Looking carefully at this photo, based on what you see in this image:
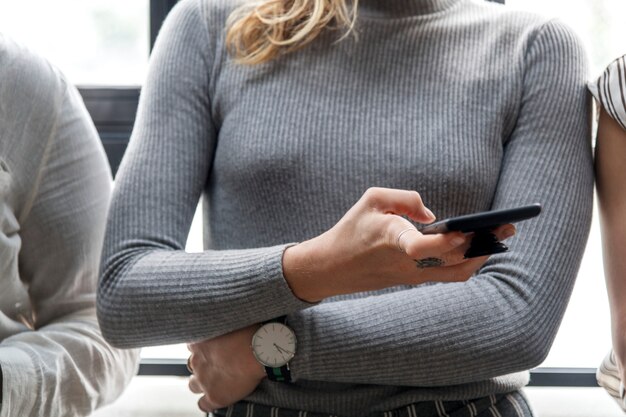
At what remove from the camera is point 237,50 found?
1.38 metres

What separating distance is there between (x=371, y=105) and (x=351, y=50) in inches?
4.2

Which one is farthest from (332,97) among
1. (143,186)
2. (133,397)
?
(133,397)

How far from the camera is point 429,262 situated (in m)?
0.96

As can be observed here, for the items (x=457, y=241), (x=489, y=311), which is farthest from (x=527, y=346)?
(x=457, y=241)

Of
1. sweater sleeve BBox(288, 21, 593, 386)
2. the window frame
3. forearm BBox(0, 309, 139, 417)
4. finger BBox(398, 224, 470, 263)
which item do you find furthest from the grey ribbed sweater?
the window frame

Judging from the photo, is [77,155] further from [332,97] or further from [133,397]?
[133,397]

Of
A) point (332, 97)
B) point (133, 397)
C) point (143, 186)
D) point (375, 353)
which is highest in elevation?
point (332, 97)

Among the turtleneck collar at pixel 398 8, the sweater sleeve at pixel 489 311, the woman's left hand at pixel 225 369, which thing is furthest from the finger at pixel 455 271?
the turtleneck collar at pixel 398 8

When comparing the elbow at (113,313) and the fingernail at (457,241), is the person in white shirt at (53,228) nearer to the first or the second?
the elbow at (113,313)

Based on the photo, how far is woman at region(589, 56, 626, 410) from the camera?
4.00 feet

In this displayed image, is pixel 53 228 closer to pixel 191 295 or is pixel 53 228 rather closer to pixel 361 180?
pixel 191 295

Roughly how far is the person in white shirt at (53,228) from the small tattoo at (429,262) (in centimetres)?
62

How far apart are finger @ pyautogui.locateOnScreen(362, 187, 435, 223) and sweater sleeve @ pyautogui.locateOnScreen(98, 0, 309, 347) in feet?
0.58

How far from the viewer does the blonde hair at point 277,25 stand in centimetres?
137
